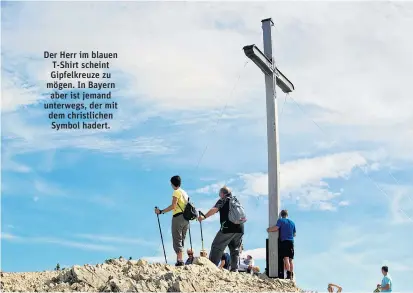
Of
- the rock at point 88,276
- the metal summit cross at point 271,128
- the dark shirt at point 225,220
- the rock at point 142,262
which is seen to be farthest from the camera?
the metal summit cross at point 271,128

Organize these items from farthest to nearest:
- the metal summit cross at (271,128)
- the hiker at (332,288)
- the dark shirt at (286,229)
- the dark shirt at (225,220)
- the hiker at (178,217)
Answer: the metal summit cross at (271,128)
the dark shirt at (286,229)
the hiker at (332,288)
the hiker at (178,217)
the dark shirt at (225,220)

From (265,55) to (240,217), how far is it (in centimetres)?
464

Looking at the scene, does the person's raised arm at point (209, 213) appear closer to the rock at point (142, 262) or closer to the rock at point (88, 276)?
the rock at point (142, 262)

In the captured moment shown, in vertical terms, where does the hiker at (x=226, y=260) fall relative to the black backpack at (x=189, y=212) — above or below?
below

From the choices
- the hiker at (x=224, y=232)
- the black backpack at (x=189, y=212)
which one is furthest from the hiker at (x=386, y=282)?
the black backpack at (x=189, y=212)

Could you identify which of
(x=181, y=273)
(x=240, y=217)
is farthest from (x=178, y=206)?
(x=181, y=273)

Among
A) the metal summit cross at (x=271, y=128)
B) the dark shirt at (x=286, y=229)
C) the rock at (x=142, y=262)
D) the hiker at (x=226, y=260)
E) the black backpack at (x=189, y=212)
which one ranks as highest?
the metal summit cross at (x=271, y=128)

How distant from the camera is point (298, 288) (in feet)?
46.9

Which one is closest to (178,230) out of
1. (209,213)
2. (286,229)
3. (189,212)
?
(189,212)

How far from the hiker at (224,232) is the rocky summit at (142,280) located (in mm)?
735

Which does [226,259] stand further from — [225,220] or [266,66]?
[266,66]

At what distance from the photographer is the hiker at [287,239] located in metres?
15.1

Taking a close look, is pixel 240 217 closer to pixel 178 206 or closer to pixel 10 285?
pixel 178 206

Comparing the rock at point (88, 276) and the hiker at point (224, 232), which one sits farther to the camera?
the hiker at point (224, 232)
